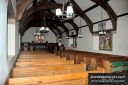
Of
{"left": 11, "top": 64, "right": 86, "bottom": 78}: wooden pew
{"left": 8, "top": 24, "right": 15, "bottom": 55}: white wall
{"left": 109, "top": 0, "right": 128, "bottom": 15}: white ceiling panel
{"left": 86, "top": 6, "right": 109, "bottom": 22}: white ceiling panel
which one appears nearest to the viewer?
{"left": 11, "top": 64, "right": 86, "bottom": 78}: wooden pew

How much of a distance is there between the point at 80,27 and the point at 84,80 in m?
8.75

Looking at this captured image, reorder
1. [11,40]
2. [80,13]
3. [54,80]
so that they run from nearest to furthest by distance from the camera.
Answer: [54,80]
[11,40]
[80,13]

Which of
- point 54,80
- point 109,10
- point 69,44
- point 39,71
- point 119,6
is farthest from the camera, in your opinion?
point 69,44

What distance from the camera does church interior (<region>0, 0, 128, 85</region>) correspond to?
2031mm

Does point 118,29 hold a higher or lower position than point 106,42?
higher

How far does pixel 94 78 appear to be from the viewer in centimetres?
132

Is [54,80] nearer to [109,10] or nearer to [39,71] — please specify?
[39,71]

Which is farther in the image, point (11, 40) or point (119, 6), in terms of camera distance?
point (119, 6)

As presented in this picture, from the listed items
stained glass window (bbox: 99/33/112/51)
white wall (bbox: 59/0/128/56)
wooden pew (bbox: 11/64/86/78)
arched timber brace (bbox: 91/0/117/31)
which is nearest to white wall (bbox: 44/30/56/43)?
white wall (bbox: 59/0/128/56)

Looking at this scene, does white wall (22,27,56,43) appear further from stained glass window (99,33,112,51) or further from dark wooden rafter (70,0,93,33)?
stained glass window (99,33,112,51)

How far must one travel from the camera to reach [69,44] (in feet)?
43.3

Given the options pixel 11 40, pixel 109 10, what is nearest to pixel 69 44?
pixel 109 10

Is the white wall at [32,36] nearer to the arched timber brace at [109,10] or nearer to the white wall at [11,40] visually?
the arched timber brace at [109,10]

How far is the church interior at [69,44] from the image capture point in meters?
2.03
